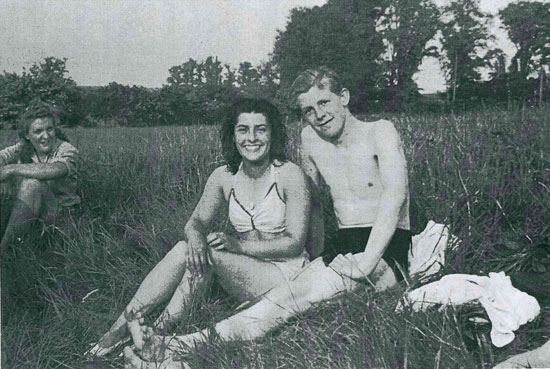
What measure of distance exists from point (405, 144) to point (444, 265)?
79cm

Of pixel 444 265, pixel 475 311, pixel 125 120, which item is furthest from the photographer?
pixel 125 120

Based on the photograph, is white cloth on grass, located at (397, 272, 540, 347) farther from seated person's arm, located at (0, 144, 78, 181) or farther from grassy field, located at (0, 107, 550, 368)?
seated person's arm, located at (0, 144, 78, 181)

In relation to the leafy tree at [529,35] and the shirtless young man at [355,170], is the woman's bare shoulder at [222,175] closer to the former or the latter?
the shirtless young man at [355,170]

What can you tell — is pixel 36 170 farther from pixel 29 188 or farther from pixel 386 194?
pixel 386 194

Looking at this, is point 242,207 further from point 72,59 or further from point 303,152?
point 72,59

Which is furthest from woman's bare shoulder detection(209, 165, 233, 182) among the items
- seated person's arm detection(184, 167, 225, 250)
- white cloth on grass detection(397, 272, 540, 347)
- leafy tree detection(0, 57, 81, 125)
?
white cloth on grass detection(397, 272, 540, 347)

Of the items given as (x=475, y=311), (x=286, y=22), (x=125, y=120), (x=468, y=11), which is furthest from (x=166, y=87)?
(x=475, y=311)

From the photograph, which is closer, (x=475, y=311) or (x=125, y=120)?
(x=475, y=311)

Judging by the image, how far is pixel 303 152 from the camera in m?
2.87

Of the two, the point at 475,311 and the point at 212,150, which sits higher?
the point at 212,150

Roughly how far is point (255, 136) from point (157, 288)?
0.80 meters

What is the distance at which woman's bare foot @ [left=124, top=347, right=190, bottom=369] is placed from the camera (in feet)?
7.93

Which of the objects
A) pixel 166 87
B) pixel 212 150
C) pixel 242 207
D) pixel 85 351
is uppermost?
pixel 166 87

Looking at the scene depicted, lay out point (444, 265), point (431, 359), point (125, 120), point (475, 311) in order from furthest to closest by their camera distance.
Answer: point (125, 120)
point (444, 265)
point (475, 311)
point (431, 359)
